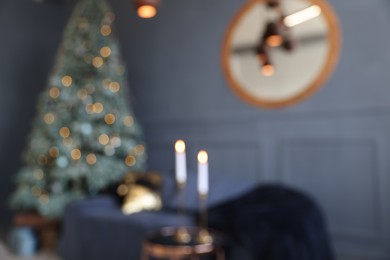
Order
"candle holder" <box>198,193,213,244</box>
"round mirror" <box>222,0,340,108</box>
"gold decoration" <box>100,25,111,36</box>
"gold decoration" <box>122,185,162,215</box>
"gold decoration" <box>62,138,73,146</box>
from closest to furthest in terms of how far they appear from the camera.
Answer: "candle holder" <box>198,193,213,244</box>
"round mirror" <box>222,0,340,108</box>
"gold decoration" <box>122,185,162,215</box>
"gold decoration" <box>62,138,73,146</box>
"gold decoration" <box>100,25,111,36</box>

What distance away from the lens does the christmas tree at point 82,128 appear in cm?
404

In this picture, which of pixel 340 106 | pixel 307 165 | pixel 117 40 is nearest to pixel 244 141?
pixel 307 165

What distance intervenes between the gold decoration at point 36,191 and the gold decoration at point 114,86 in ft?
4.33

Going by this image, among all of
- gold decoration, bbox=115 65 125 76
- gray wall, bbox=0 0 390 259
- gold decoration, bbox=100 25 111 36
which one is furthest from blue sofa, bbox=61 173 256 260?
gold decoration, bbox=100 25 111 36

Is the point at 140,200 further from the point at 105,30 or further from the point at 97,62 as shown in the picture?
the point at 105,30

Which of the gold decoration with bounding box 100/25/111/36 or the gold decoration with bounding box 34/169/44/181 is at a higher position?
the gold decoration with bounding box 100/25/111/36

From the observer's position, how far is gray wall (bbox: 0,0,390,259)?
9.91ft

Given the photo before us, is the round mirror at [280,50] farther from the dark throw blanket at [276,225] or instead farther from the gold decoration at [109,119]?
the gold decoration at [109,119]

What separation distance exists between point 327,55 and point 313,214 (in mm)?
1334

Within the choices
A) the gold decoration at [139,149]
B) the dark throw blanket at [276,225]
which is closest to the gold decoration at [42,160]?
the gold decoration at [139,149]

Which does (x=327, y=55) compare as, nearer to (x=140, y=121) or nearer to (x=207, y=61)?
(x=207, y=61)

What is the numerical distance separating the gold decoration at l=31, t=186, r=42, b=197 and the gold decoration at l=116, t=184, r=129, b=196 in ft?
3.15

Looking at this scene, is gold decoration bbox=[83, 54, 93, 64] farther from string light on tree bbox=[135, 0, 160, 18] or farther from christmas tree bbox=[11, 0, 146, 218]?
string light on tree bbox=[135, 0, 160, 18]

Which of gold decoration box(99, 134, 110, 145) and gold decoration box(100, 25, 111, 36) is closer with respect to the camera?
gold decoration box(99, 134, 110, 145)
